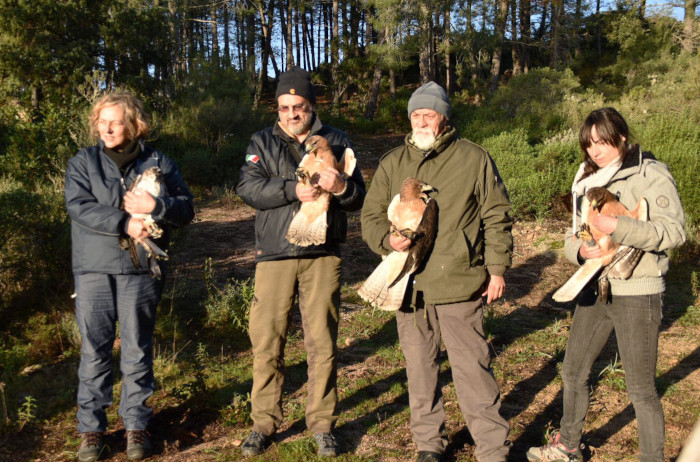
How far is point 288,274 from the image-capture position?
323 cm

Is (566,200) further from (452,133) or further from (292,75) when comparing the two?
(292,75)

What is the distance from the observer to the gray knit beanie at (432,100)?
2.94 m

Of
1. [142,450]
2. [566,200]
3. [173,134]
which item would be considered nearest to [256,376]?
[142,450]

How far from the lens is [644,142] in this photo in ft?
31.1

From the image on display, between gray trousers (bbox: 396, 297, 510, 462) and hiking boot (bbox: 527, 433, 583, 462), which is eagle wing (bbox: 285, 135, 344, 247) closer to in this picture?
gray trousers (bbox: 396, 297, 510, 462)

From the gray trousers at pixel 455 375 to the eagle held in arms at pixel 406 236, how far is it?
0.19 meters

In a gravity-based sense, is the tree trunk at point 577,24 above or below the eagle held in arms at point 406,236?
above

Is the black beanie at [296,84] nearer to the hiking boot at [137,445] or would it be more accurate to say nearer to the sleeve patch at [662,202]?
the sleeve patch at [662,202]

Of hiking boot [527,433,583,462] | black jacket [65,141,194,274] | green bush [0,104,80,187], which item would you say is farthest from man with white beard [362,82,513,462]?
green bush [0,104,80,187]

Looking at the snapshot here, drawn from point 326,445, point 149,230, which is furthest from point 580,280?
point 149,230

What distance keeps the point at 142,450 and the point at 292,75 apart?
231 cm

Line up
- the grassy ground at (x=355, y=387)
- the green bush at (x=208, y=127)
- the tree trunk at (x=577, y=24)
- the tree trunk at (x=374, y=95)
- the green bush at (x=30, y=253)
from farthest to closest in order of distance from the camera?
the tree trunk at (x=577, y=24), the tree trunk at (x=374, y=95), the green bush at (x=208, y=127), the green bush at (x=30, y=253), the grassy ground at (x=355, y=387)

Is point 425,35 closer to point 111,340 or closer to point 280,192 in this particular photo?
point 280,192

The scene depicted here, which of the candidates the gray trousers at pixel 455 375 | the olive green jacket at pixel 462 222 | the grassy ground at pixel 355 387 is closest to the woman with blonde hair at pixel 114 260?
the grassy ground at pixel 355 387
